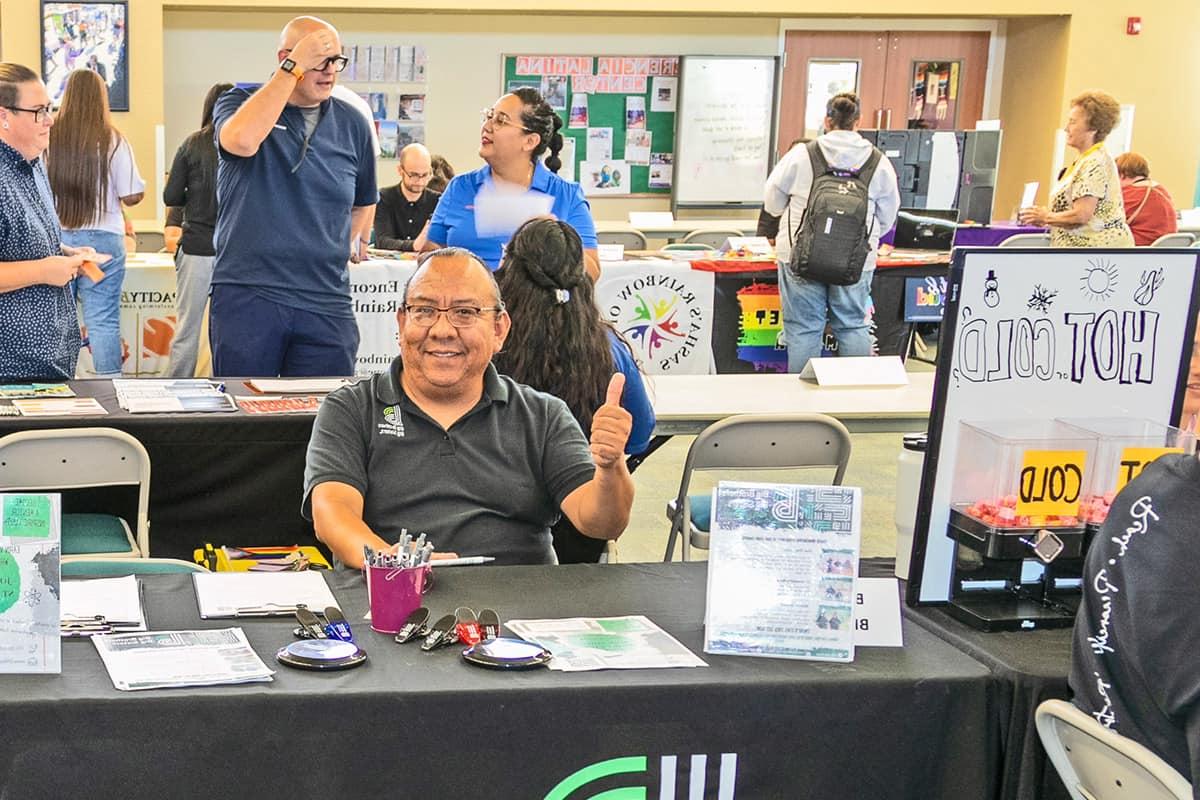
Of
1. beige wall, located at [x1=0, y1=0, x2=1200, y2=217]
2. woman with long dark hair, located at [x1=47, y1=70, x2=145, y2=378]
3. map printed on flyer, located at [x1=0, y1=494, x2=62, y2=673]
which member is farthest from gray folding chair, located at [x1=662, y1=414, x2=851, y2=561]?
beige wall, located at [x1=0, y1=0, x2=1200, y2=217]

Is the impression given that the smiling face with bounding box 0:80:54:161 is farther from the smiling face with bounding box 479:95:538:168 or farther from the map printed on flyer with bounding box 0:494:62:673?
the map printed on flyer with bounding box 0:494:62:673

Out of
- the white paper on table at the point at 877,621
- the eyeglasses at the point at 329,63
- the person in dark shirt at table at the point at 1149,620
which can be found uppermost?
the eyeglasses at the point at 329,63

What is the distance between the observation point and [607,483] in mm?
2336

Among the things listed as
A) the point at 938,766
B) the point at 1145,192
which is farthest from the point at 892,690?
the point at 1145,192

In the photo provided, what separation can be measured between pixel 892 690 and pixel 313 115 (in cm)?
253

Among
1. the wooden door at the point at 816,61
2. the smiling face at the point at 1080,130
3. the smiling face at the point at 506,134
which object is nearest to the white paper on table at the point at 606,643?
the smiling face at the point at 506,134

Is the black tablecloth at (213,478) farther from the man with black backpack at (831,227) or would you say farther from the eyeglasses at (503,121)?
the man with black backpack at (831,227)

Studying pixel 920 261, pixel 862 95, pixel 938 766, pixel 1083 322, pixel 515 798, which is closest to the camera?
pixel 515 798

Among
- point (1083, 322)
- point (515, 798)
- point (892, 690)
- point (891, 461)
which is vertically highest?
point (1083, 322)

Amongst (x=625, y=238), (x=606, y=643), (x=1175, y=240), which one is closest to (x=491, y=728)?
(x=606, y=643)

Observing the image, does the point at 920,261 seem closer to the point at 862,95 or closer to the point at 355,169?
the point at 355,169

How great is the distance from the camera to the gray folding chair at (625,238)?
28.4 ft

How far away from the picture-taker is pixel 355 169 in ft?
12.7

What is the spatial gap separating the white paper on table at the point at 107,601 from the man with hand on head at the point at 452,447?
42 cm
